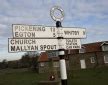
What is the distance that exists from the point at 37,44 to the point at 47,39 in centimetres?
35

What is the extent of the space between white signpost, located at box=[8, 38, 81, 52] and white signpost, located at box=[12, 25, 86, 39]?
130 millimetres

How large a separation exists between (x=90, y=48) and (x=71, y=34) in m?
53.5

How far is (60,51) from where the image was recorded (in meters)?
7.27

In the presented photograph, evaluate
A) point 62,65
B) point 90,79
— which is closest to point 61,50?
point 62,65

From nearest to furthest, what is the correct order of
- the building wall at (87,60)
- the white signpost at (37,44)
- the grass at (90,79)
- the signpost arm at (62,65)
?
the white signpost at (37,44) → the signpost arm at (62,65) → the grass at (90,79) → the building wall at (87,60)

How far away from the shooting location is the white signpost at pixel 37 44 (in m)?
6.72

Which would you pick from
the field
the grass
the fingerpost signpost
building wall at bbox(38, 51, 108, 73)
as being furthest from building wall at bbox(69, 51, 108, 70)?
the fingerpost signpost

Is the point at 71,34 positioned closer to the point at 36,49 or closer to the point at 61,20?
the point at 61,20

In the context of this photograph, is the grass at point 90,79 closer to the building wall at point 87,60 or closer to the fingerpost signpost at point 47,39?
the fingerpost signpost at point 47,39

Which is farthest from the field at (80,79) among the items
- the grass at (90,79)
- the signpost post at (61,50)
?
the signpost post at (61,50)

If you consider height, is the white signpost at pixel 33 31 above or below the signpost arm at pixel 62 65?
above

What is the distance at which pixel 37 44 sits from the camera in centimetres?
710

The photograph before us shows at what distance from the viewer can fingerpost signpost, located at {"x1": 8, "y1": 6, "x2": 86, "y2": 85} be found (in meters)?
6.83

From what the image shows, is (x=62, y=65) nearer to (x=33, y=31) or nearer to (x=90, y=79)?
(x=33, y=31)
